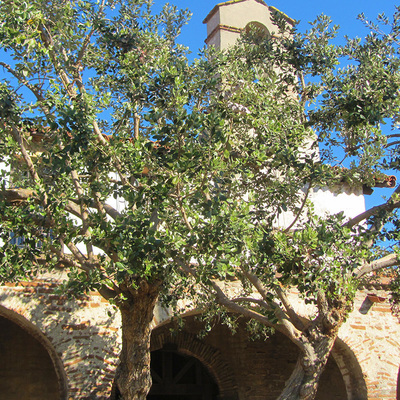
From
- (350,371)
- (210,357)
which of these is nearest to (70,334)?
(210,357)

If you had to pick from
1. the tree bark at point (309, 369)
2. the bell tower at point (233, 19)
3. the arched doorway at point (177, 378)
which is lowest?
the tree bark at point (309, 369)

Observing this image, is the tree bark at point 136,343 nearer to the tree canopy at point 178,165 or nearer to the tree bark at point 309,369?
the tree canopy at point 178,165

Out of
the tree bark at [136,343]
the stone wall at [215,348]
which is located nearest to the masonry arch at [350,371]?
the stone wall at [215,348]

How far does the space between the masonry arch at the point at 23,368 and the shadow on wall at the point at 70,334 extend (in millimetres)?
1544

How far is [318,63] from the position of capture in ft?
26.2

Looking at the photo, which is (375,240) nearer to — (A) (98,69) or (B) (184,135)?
(B) (184,135)

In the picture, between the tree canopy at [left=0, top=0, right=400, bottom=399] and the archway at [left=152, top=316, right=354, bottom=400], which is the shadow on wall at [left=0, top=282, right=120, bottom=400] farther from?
the archway at [left=152, top=316, right=354, bottom=400]

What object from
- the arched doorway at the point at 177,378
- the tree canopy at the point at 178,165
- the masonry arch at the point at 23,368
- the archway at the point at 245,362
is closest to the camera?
the tree canopy at the point at 178,165

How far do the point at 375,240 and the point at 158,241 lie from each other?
3.17 meters

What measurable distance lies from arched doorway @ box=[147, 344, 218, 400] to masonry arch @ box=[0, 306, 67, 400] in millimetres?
2439

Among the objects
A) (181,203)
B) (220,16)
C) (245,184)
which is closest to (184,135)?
(181,203)

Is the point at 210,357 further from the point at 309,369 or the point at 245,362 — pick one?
the point at 309,369

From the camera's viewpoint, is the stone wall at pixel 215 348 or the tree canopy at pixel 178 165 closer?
the tree canopy at pixel 178 165

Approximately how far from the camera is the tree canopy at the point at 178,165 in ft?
18.9
